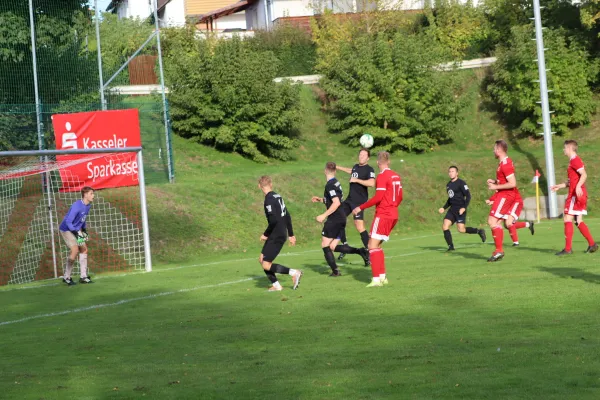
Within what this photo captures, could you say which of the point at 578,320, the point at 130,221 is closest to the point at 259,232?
the point at 130,221

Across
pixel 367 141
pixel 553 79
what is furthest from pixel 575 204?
pixel 553 79

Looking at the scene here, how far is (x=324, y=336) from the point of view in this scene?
1003 centimetres

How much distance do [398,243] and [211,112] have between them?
14775 mm

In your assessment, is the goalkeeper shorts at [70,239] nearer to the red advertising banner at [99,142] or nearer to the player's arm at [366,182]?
the player's arm at [366,182]

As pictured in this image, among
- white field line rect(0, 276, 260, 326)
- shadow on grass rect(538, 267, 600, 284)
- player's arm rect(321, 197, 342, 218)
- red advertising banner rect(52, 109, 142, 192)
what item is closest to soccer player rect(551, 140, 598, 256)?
shadow on grass rect(538, 267, 600, 284)

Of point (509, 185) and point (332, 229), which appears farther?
point (509, 185)

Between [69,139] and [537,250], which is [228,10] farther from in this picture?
[537,250]

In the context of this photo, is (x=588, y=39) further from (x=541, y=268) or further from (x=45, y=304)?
(x=45, y=304)

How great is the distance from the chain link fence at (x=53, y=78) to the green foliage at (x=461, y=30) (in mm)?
19741

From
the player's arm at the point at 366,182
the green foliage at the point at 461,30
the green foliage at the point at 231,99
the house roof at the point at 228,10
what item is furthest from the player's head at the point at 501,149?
the house roof at the point at 228,10

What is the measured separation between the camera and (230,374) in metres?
8.39

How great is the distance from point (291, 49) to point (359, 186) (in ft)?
103

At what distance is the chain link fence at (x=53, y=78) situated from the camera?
27.3 meters

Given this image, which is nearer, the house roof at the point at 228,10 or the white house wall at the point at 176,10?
the house roof at the point at 228,10
